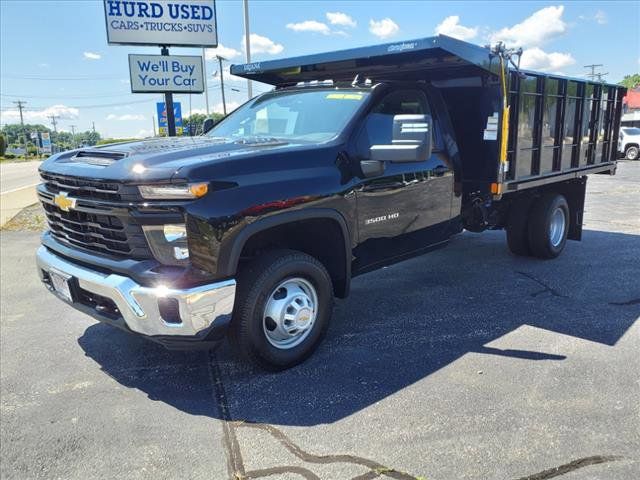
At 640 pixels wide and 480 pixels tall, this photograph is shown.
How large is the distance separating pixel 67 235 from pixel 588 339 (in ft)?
13.4

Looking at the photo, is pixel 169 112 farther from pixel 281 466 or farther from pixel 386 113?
pixel 281 466

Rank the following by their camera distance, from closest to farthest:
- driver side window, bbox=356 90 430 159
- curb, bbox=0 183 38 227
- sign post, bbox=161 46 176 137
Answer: driver side window, bbox=356 90 430 159, curb, bbox=0 183 38 227, sign post, bbox=161 46 176 137

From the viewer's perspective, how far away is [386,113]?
447 cm

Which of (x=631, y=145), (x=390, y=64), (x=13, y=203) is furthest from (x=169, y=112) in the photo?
(x=631, y=145)

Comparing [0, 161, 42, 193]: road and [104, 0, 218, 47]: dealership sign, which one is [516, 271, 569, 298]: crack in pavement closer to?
[104, 0, 218, 47]: dealership sign

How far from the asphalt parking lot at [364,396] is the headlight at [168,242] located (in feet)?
3.22

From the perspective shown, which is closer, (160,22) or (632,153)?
(160,22)

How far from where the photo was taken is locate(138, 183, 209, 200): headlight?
10.1ft

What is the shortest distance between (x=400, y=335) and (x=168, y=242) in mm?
2181

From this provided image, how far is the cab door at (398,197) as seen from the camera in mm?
4199

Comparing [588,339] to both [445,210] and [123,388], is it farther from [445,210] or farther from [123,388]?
[123,388]

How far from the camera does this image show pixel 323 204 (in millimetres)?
3750

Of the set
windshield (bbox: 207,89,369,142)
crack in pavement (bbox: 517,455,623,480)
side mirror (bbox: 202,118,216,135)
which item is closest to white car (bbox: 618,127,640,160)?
side mirror (bbox: 202,118,216,135)

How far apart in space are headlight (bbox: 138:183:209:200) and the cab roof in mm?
2467
